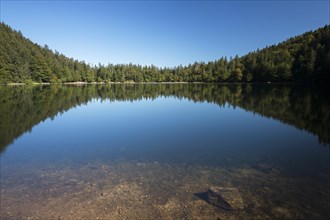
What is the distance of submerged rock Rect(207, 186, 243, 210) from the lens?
8.67 metres

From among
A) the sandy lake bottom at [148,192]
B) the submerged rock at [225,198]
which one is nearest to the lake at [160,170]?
the sandy lake bottom at [148,192]

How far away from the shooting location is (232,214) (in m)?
8.25

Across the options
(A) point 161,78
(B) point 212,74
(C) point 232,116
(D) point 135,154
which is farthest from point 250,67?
(D) point 135,154

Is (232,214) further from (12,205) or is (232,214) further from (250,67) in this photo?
(250,67)

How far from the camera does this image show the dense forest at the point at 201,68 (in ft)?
335

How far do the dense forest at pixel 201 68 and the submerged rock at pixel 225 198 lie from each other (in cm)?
9397

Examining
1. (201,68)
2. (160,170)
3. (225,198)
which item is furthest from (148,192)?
(201,68)

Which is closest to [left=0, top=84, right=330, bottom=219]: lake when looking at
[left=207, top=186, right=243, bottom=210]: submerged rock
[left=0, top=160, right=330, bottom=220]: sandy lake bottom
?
[left=0, top=160, right=330, bottom=220]: sandy lake bottom

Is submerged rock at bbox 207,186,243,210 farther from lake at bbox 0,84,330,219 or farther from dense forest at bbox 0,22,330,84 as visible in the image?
dense forest at bbox 0,22,330,84

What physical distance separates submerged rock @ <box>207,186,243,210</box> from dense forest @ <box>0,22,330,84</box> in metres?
94.0

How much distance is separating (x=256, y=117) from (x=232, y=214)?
2225 cm

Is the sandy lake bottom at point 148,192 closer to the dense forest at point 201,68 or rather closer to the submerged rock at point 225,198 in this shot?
the submerged rock at point 225,198

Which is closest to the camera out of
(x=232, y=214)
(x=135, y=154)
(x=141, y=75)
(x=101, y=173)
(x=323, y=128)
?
(x=232, y=214)

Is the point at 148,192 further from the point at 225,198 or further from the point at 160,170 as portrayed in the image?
the point at 225,198
